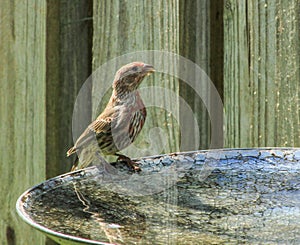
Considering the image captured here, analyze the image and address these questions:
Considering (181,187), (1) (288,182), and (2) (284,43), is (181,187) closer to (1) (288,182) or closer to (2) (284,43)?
(1) (288,182)

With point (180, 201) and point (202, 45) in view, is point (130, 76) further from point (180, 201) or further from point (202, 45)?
point (180, 201)

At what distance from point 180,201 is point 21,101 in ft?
3.86

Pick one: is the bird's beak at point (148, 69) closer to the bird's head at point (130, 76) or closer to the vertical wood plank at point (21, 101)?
the bird's head at point (130, 76)

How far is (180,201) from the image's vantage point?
1.95 m

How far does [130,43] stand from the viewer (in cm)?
280

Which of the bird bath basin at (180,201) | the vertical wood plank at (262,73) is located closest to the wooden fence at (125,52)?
the vertical wood plank at (262,73)

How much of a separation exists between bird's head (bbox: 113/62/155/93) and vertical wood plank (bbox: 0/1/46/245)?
0.31 m

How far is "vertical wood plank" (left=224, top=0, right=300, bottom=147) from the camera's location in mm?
2598

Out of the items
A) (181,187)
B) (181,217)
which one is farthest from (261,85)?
(181,217)

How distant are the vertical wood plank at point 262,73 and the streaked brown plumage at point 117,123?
12.8 inches

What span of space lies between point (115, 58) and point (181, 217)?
1140 mm

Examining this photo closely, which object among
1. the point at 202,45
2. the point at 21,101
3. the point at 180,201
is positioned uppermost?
the point at 202,45

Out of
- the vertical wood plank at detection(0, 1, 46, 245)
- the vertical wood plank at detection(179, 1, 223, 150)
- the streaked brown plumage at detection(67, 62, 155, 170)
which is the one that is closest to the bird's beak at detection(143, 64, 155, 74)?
the streaked brown plumage at detection(67, 62, 155, 170)

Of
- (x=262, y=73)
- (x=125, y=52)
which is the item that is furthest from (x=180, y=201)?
(x=125, y=52)
